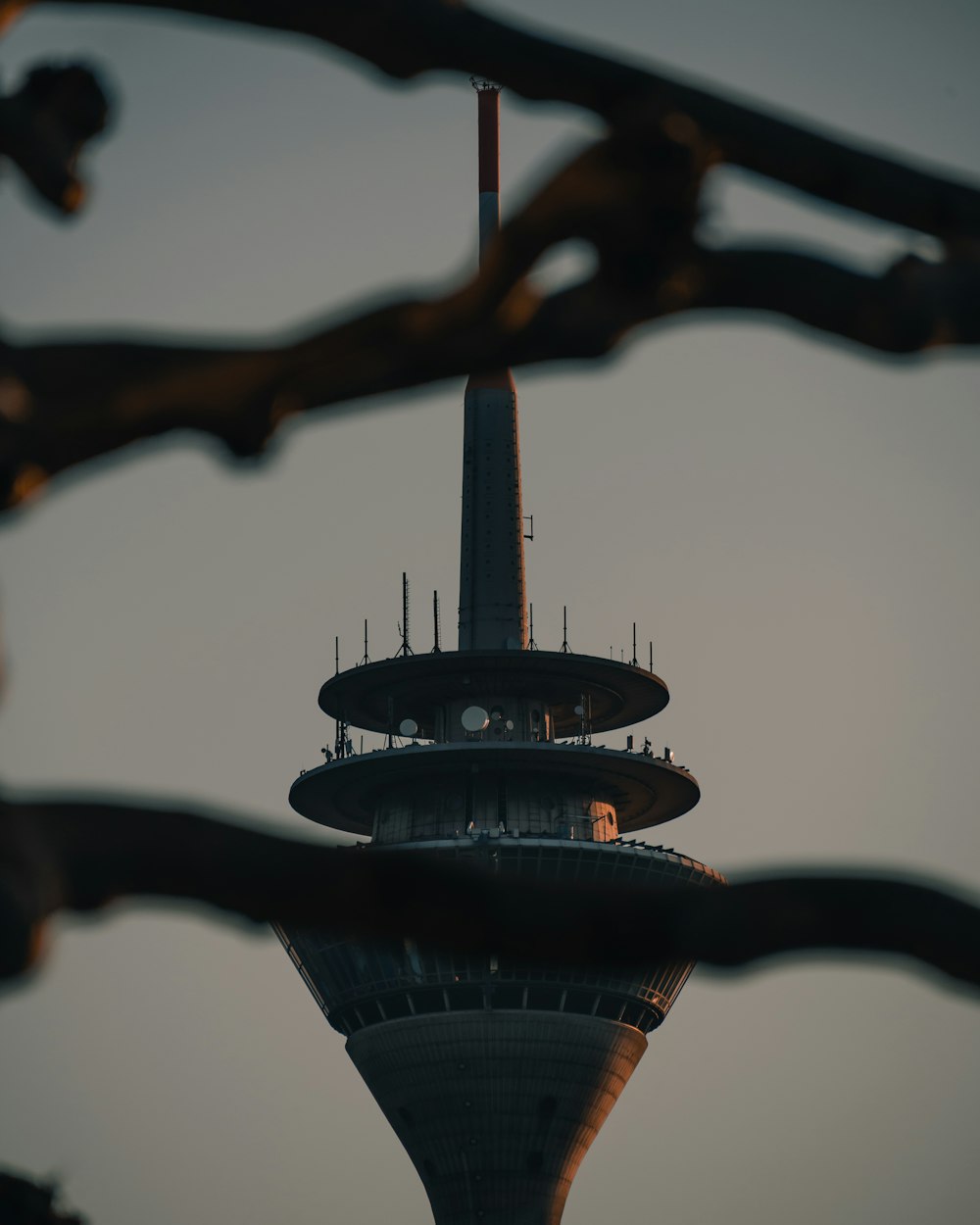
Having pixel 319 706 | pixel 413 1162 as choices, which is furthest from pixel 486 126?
pixel 413 1162

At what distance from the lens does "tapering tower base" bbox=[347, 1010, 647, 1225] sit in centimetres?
12450

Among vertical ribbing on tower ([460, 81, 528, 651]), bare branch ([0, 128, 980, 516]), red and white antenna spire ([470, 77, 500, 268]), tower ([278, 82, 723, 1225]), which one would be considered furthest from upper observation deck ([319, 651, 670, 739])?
bare branch ([0, 128, 980, 516])

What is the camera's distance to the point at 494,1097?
4924 inches

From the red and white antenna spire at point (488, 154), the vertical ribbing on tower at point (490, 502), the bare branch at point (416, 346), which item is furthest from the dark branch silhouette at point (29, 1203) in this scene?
the red and white antenna spire at point (488, 154)

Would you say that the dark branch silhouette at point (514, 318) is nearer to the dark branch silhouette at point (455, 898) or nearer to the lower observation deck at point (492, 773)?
the dark branch silhouette at point (455, 898)

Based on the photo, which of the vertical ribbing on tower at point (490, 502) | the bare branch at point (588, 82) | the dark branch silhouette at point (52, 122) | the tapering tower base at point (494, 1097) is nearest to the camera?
the dark branch silhouette at point (52, 122)

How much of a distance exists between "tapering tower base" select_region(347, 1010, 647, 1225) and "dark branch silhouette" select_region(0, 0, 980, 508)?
118496mm

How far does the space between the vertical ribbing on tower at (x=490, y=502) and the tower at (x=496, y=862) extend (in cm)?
38

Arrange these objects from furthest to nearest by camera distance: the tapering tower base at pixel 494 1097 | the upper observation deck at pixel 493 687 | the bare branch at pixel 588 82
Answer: the tapering tower base at pixel 494 1097
the upper observation deck at pixel 493 687
the bare branch at pixel 588 82

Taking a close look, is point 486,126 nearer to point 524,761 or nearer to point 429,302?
point 524,761

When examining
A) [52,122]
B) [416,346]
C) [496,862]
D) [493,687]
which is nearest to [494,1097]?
[496,862]

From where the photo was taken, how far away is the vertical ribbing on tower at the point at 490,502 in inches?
5103

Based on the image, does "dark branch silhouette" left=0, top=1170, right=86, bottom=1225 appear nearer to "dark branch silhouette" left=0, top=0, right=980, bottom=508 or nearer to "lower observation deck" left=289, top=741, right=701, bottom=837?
"dark branch silhouette" left=0, top=0, right=980, bottom=508

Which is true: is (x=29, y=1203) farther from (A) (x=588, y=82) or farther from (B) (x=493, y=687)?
(B) (x=493, y=687)
